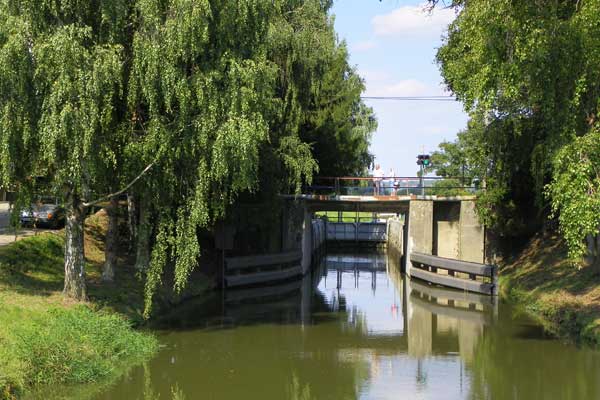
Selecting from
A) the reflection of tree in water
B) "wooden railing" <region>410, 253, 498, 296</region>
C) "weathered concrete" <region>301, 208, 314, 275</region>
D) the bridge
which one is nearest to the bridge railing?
the bridge

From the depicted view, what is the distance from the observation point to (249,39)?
16.4 metres

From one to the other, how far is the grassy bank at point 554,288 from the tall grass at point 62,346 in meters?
9.96

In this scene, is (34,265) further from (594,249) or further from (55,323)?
(594,249)

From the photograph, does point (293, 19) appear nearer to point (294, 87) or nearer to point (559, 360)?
point (294, 87)

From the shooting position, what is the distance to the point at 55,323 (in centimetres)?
1330

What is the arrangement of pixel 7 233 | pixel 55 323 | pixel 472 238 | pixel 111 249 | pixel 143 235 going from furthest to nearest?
pixel 472 238 < pixel 7 233 < pixel 111 249 < pixel 143 235 < pixel 55 323

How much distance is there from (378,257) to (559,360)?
34825 millimetres

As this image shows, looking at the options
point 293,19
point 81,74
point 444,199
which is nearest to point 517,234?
point 444,199

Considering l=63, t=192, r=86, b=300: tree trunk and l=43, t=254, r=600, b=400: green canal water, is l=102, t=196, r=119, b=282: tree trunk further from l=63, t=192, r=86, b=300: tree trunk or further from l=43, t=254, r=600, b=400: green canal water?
l=63, t=192, r=86, b=300: tree trunk

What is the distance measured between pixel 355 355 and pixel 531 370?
363 cm

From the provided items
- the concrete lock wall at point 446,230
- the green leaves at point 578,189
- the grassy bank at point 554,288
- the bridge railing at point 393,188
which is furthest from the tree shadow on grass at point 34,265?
the concrete lock wall at point 446,230

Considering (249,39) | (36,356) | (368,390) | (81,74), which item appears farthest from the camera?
(249,39)

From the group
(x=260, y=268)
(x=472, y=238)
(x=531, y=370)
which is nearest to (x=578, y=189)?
(x=531, y=370)

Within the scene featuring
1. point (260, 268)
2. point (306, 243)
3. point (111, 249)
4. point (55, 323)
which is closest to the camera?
point (55, 323)
